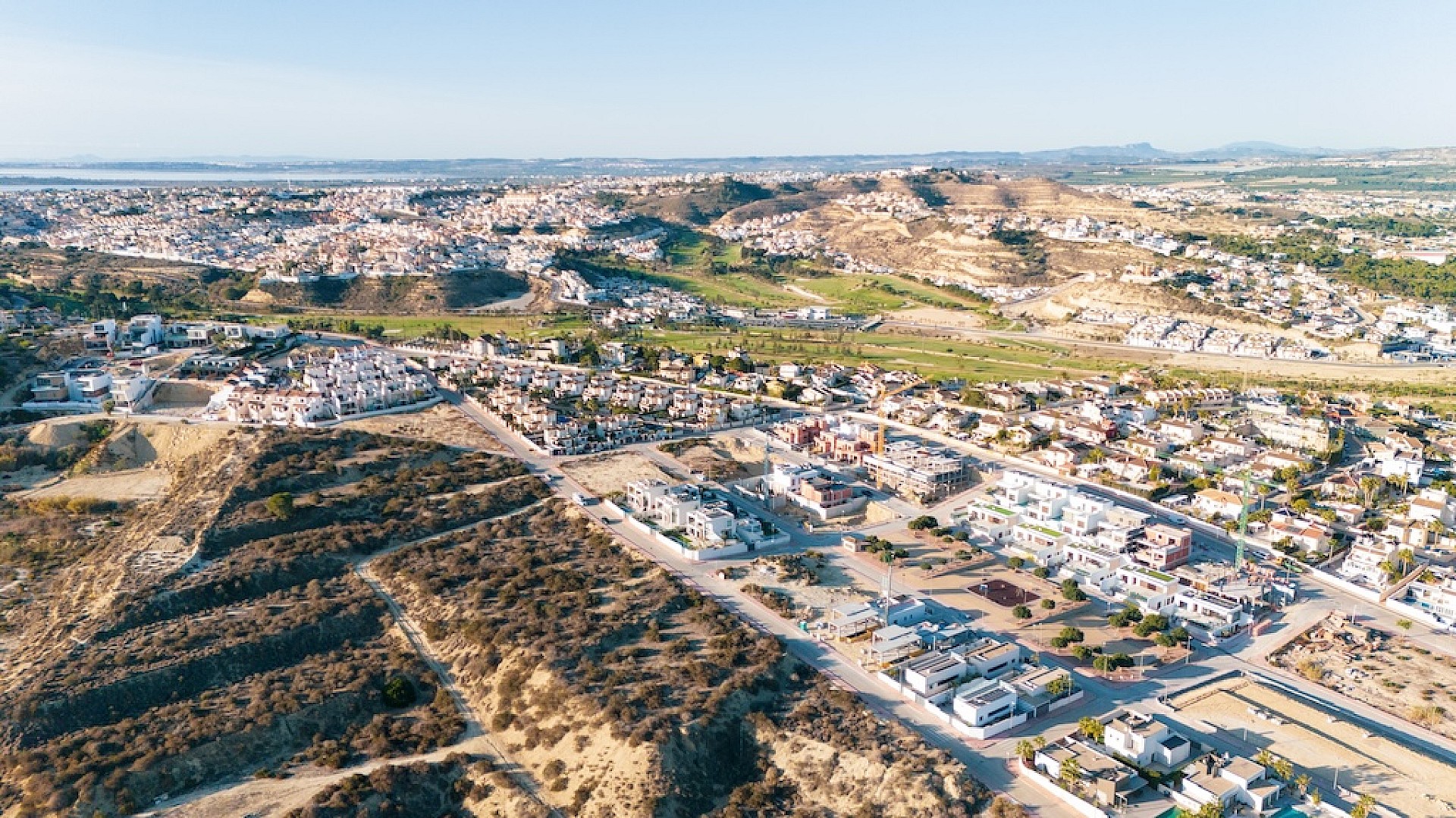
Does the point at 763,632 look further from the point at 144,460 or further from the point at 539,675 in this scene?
the point at 144,460

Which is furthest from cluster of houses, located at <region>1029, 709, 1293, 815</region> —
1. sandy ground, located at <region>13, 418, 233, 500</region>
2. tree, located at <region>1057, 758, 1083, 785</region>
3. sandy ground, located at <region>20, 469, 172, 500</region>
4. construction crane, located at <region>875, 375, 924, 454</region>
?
sandy ground, located at <region>13, 418, 233, 500</region>

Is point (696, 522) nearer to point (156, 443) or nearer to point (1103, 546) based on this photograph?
point (1103, 546)

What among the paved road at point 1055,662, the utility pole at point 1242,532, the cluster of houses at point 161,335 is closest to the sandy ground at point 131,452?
the cluster of houses at point 161,335

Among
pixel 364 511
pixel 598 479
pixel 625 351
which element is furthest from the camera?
pixel 625 351

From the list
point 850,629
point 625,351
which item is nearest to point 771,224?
point 625,351

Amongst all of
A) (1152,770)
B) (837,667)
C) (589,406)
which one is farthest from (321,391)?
(1152,770)
